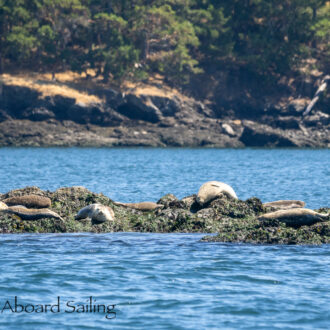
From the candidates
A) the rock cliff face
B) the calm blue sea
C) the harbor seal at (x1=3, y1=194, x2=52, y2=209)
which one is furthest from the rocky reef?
the rock cliff face

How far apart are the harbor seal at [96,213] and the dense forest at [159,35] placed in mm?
61415

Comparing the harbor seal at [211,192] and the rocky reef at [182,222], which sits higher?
the harbor seal at [211,192]

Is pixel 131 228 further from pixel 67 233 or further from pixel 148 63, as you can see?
pixel 148 63

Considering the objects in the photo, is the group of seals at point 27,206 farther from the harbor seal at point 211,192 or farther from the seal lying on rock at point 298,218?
the seal lying on rock at point 298,218

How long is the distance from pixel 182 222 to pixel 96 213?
244 centimetres

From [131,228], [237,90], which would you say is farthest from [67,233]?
[237,90]

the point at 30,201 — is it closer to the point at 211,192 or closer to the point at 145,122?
the point at 211,192

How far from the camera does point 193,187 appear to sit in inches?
1454

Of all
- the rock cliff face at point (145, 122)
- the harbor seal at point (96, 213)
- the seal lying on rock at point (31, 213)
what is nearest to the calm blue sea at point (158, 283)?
the seal lying on rock at point (31, 213)

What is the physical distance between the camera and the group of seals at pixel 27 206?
61.7ft

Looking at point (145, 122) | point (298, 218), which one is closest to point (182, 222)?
point (298, 218)

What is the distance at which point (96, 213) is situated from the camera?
63.4 feet

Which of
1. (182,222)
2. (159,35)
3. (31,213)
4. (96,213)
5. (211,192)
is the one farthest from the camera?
(159,35)

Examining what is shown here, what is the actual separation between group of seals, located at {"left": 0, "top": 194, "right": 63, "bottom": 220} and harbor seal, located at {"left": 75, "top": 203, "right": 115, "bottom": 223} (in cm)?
82
